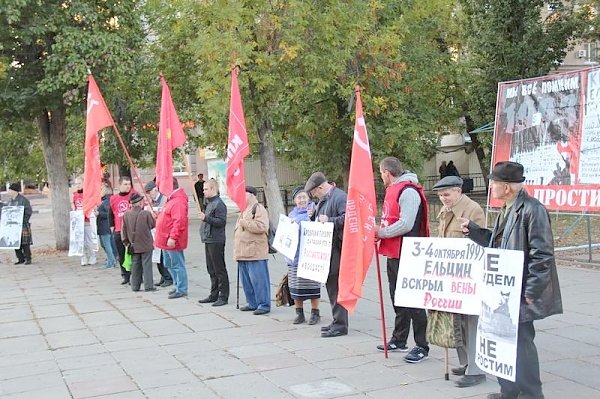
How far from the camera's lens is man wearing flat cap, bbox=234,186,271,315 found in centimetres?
945

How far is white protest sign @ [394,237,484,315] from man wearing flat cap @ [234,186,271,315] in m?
3.27

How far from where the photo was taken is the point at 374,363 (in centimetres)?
684

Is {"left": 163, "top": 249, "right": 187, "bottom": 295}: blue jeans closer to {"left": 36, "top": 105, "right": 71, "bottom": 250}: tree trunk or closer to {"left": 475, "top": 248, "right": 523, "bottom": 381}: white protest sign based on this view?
{"left": 475, "top": 248, "right": 523, "bottom": 381}: white protest sign

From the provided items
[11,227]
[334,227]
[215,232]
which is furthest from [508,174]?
[11,227]

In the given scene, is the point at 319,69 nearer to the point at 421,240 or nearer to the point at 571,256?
the point at 571,256

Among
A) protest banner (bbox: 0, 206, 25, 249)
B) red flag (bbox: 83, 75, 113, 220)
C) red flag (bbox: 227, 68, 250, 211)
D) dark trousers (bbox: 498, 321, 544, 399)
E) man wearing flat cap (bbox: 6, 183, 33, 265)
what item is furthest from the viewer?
man wearing flat cap (bbox: 6, 183, 33, 265)

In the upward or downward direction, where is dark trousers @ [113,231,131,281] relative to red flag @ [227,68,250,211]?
downward

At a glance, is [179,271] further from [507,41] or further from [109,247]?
[507,41]

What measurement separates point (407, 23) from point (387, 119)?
3134 mm

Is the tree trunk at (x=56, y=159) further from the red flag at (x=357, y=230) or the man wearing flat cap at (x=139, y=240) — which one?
the red flag at (x=357, y=230)

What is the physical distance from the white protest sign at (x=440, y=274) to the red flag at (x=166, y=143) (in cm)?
559

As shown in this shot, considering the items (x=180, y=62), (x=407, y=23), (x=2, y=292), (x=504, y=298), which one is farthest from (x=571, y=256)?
(x=180, y=62)

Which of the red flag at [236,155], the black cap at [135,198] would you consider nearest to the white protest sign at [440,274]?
the red flag at [236,155]

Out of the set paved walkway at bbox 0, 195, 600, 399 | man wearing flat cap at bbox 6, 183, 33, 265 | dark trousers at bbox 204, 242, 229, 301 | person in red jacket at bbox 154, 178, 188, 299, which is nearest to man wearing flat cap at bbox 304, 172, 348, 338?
paved walkway at bbox 0, 195, 600, 399
